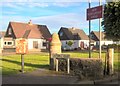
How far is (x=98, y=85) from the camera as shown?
13.0 meters

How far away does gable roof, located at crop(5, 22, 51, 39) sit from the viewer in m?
70.5

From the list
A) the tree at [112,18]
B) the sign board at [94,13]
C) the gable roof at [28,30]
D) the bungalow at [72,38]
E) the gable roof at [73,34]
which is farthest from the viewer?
the gable roof at [73,34]

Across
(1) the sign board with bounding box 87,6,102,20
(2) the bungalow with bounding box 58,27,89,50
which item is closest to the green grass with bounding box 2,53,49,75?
(1) the sign board with bounding box 87,6,102,20

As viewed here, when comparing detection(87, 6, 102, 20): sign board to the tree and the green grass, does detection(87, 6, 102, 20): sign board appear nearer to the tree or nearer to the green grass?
the green grass

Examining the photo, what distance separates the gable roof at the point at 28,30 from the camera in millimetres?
70500

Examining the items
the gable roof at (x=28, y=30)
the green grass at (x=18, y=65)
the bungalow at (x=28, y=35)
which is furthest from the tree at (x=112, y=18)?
the gable roof at (x=28, y=30)

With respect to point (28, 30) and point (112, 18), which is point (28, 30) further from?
point (112, 18)

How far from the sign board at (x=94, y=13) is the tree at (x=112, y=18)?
19926mm

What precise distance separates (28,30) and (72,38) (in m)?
16.7

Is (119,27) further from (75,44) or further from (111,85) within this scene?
(75,44)

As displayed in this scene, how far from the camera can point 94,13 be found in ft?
55.7

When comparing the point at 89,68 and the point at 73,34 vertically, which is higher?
the point at 73,34

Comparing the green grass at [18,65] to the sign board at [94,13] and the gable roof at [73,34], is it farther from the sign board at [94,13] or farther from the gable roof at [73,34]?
the gable roof at [73,34]

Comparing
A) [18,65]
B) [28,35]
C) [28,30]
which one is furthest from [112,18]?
[28,30]
